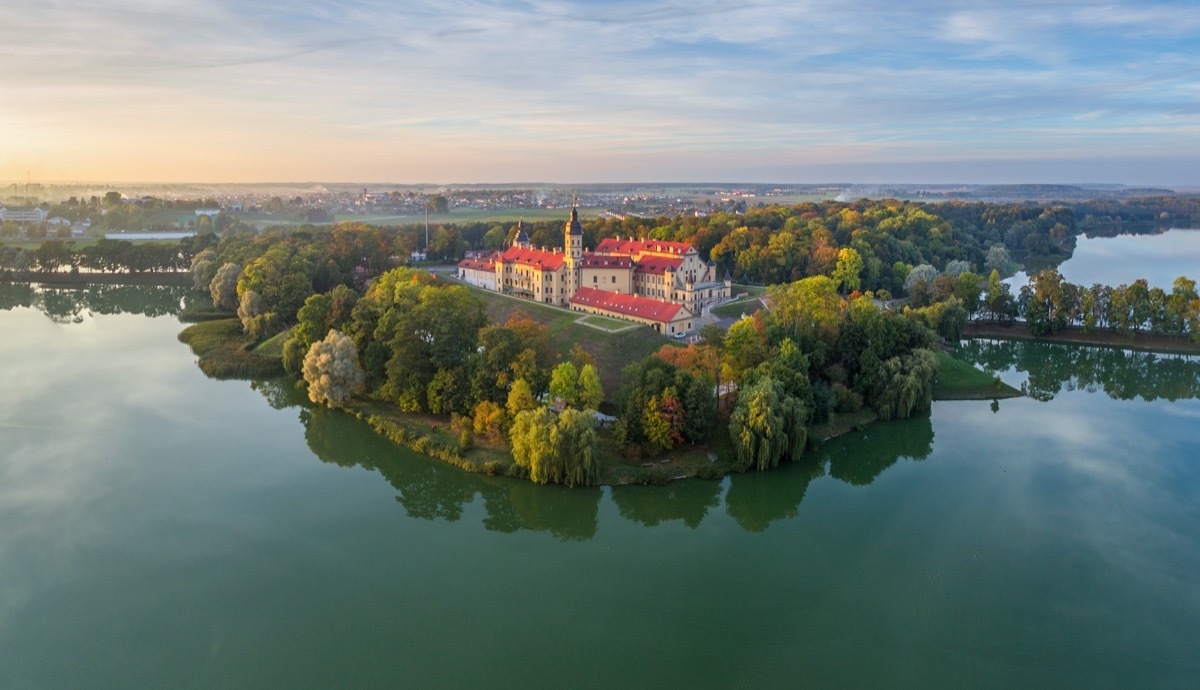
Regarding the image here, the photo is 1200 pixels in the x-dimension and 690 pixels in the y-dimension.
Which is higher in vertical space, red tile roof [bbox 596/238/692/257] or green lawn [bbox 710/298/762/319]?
red tile roof [bbox 596/238/692/257]

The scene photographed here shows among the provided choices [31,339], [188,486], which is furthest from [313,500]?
[31,339]

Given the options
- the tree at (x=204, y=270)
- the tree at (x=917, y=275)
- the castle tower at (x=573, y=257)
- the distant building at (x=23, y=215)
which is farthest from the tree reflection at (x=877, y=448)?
the distant building at (x=23, y=215)

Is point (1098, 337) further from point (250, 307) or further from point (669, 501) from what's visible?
point (250, 307)

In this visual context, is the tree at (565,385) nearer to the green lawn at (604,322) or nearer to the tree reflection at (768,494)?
the tree reflection at (768,494)

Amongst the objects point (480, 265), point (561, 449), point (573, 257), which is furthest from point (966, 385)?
point (480, 265)

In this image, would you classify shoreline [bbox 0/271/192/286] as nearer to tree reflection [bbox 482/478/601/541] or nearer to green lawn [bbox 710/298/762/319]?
green lawn [bbox 710/298/762/319]

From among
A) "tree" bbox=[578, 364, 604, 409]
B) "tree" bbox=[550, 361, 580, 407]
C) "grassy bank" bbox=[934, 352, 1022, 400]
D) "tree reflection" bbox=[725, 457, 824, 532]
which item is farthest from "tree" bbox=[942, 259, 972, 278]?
"tree" bbox=[550, 361, 580, 407]

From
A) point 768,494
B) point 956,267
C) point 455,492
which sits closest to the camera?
point 455,492
